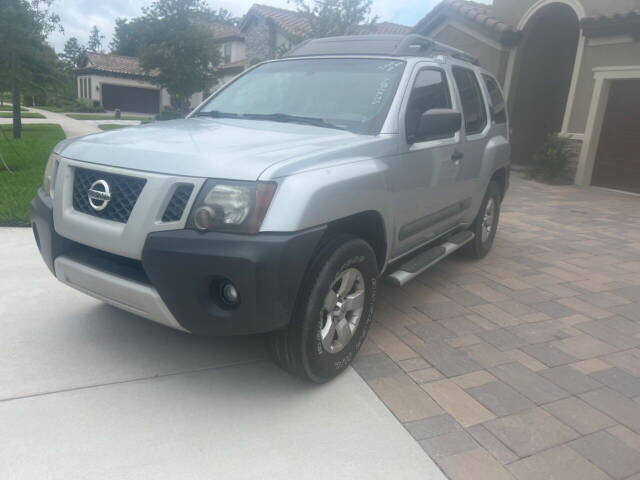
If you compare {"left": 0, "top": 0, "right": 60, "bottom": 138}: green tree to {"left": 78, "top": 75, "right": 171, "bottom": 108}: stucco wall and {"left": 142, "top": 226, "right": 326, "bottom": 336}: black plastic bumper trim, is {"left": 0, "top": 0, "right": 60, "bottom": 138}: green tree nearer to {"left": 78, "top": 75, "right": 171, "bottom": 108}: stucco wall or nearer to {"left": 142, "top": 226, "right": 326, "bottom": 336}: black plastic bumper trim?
{"left": 142, "top": 226, "right": 326, "bottom": 336}: black plastic bumper trim

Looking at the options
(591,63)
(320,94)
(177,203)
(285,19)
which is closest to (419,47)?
(320,94)

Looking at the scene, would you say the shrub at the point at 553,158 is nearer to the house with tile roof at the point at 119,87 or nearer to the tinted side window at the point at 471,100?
the tinted side window at the point at 471,100

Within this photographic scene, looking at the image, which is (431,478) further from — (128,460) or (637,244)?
(637,244)

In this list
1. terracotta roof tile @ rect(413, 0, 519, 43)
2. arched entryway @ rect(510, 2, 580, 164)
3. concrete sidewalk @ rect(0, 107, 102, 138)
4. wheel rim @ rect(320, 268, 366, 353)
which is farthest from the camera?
concrete sidewalk @ rect(0, 107, 102, 138)

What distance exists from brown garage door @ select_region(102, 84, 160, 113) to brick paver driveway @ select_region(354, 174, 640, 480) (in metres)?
46.8

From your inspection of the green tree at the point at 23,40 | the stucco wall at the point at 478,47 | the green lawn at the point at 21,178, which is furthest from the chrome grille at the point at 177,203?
the stucco wall at the point at 478,47

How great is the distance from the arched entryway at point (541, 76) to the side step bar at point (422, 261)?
10393 millimetres

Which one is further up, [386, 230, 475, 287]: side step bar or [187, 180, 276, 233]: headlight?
[187, 180, 276, 233]: headlight

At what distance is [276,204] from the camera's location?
2.40m

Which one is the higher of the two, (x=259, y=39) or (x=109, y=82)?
(x=259, y=39)

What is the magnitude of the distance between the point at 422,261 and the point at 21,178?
6.98m

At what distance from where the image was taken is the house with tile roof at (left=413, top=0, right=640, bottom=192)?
1117 centimetres

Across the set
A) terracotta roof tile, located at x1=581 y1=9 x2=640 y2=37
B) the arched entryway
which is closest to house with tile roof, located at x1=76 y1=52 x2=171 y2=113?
the arched entryway

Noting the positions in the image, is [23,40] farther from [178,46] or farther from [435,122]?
[178,46]
